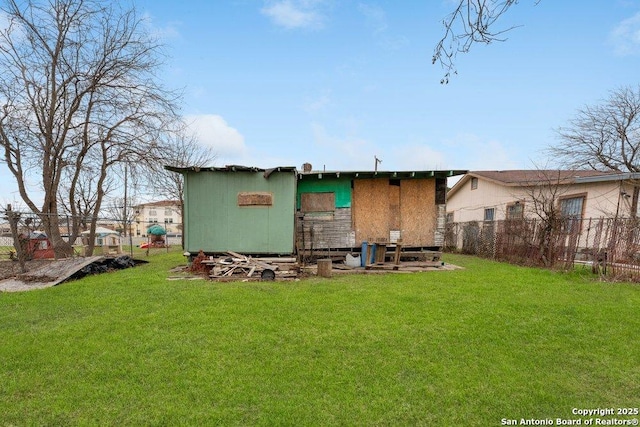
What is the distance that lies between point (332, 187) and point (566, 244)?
6.86 meters

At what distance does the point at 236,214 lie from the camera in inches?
370

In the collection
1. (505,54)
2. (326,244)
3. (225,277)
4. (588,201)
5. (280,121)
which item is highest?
(280,121)

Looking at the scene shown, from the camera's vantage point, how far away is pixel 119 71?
10258 mm

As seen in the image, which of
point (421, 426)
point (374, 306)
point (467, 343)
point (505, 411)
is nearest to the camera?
point (421, 426)

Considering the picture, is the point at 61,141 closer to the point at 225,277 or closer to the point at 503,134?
the point at 225,277

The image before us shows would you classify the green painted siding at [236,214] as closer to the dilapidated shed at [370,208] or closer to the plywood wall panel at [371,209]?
the dilapidated shed at [370,208]

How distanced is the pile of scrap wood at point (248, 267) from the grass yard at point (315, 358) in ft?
6.79

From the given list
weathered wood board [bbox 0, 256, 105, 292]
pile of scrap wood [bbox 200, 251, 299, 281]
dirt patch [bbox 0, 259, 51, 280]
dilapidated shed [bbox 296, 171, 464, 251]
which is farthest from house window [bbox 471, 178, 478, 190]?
dirt patch [bbox 0, 259, 51, 280]

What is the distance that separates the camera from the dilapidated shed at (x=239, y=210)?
930cm

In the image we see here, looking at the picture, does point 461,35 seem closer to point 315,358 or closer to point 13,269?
point 315,358

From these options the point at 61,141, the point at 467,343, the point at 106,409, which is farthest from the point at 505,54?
the point at 61,141

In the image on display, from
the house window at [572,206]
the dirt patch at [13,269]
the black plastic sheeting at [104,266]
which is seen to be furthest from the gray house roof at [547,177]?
the dirt patch at [13,269]

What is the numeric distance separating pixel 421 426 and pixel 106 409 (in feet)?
7.87

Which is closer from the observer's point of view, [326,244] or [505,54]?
[505,54]
